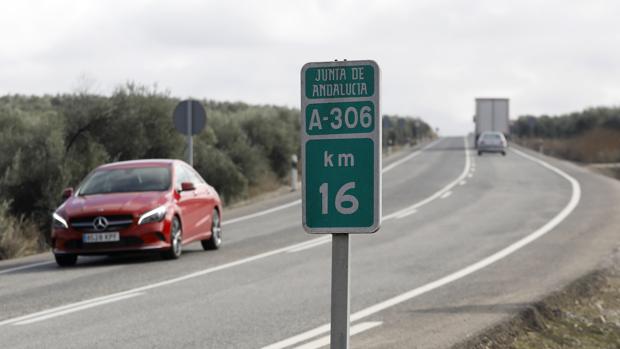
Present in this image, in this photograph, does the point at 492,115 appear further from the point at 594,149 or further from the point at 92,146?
the point at 92,146

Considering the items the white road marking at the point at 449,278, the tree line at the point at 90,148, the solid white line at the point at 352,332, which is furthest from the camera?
the tree line at the point at 90,148

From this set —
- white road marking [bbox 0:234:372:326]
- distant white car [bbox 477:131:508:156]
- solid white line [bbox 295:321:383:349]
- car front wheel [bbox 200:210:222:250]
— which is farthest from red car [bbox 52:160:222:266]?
distant white car [bbox 477:131:508:156]

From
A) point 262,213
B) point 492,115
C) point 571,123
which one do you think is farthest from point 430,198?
point 571,123

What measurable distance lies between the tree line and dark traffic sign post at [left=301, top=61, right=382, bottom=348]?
1509 centimetres

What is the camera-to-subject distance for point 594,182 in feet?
118

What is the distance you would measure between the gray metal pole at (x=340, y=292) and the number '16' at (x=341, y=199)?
14cm

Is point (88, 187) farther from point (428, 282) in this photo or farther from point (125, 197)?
point (428, 282)

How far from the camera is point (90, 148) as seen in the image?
25.7 metres

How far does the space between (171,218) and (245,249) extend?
233cm

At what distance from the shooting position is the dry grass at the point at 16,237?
64.6 feet

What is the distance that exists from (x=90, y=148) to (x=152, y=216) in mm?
10059

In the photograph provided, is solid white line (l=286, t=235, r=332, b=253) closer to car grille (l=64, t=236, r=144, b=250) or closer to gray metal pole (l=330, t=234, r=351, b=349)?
car grille (l=64, t=236, r=144, b=250)

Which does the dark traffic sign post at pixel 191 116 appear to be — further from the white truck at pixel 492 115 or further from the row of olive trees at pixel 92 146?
the white truck at pixel 492 115

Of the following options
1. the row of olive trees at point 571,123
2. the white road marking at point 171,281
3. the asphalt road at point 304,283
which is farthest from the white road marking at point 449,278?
the row of olive trees at point 571,123
